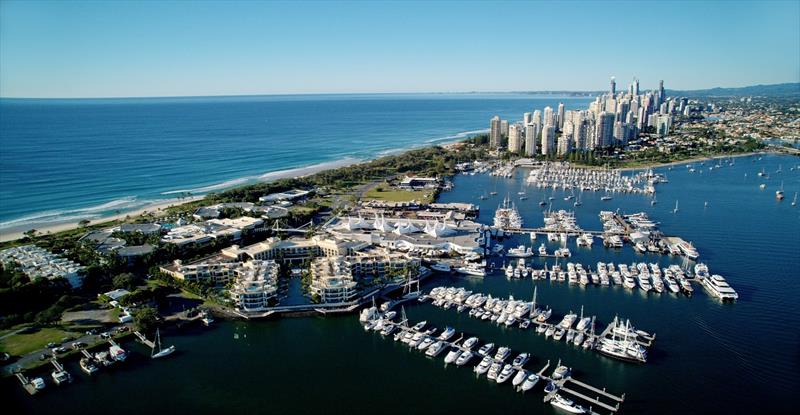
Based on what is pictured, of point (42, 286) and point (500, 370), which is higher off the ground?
point (42, 286)

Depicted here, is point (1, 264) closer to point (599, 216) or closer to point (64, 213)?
point (64, 213)

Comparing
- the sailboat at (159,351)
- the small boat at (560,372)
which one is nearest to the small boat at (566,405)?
the small boat at (560,372)

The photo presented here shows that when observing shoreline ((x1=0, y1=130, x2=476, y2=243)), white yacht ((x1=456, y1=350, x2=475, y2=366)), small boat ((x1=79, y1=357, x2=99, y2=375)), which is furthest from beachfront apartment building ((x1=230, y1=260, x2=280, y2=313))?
shoreline ((x1=0, y1=130, x2=476, y2=243))

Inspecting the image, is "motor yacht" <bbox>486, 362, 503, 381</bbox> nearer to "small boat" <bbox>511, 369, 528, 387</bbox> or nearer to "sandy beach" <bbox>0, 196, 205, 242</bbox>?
"small boat" <bbox>511, 369, 528, 387</bbox>

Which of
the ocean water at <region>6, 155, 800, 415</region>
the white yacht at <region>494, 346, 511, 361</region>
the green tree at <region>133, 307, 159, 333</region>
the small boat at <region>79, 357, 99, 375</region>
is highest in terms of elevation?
the green tree at <region>133, 307, 159, 333</region>

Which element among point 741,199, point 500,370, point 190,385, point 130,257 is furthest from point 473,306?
point 741,199

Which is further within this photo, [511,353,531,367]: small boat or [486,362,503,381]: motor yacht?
[511,353,531,367]: small boat
